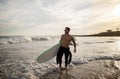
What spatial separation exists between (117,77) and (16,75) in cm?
407

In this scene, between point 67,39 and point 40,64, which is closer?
point 67,39

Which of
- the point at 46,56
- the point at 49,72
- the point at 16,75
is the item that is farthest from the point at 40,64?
the point at 16,75

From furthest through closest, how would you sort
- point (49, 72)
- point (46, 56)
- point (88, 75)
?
point (46, 56), point (49, 72), point (88, 75)

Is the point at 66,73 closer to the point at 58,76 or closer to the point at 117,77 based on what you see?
the point at 58,76

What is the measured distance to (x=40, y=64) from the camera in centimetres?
953

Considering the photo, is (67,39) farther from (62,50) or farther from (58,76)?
(58,76)

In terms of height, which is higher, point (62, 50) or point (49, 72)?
point (62, 50)

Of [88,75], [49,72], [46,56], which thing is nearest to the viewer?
[88,75]

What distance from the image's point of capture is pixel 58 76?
7172mm

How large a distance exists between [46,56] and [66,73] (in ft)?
5.90

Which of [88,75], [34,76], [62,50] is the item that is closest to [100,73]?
[88,75]

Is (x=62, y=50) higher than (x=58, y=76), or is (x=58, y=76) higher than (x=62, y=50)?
(x=62, y=50)

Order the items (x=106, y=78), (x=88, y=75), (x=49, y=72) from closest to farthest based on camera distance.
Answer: (x=106, y=78), (x=88, y=75), (x=49, y=72)

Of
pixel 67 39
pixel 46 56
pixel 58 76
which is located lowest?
pixel 58 76
